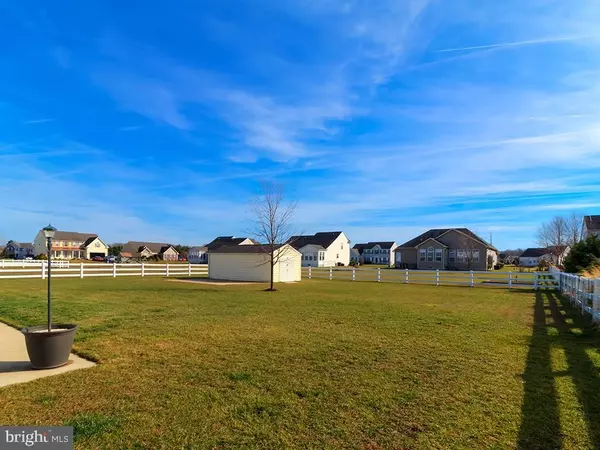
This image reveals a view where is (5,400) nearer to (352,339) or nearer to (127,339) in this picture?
(127,339)

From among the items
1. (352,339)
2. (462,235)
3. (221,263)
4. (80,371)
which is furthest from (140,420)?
(462,235)

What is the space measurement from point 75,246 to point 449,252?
240 ft

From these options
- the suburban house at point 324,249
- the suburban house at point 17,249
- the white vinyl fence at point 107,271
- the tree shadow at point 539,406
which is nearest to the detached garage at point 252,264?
the white vinyl fence at point 107,271

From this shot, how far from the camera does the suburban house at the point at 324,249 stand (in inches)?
2430

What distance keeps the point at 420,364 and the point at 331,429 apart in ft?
8.64

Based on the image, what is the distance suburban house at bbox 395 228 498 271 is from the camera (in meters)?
47.7

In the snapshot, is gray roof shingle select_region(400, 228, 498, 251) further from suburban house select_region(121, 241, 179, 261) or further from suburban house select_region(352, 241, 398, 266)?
suburban house select_region(121, 241, 179, 261)

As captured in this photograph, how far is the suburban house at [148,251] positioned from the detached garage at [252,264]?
58720 mm

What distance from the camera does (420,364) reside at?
577 centimetres

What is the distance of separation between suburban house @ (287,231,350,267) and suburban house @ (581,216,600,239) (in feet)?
112

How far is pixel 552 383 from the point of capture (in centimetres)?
499

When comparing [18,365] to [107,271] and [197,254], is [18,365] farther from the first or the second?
[197,254]

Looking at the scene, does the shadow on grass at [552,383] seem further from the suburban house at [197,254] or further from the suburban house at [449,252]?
the suburban house at [197,254]

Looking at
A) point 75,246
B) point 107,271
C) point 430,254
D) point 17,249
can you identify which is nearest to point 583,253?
point 430,254
